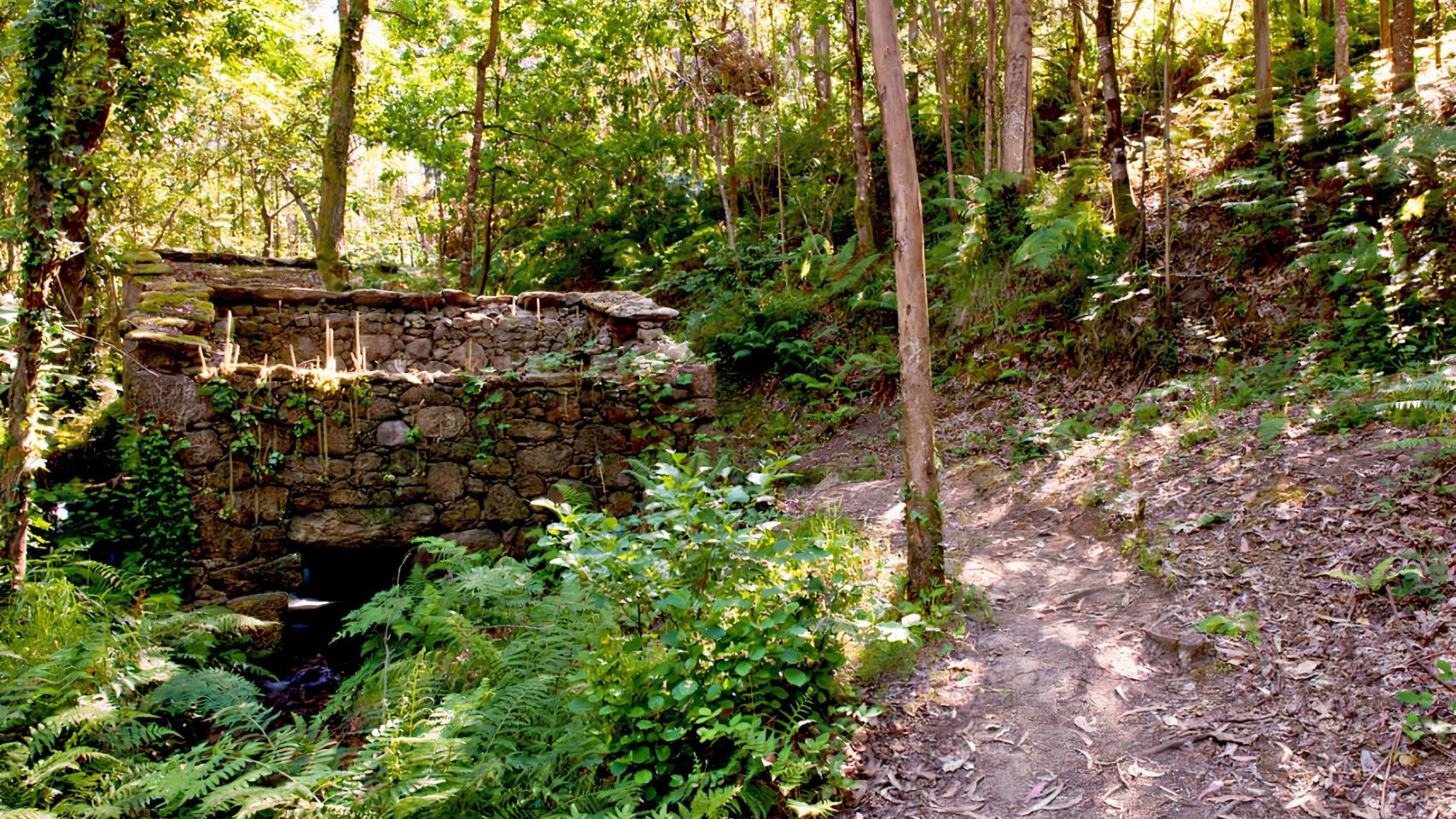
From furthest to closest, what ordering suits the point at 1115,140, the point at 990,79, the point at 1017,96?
1. the point at 990,79
2. the point at 1017,96
3. the point at 1115,140

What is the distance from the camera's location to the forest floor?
2980 mm

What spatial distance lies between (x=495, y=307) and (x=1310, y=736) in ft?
29.3

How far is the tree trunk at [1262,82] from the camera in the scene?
8.63 metres

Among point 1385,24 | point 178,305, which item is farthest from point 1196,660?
point 1385,24

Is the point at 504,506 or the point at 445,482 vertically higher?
the point at 445,482

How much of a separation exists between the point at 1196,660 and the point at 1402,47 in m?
7.60

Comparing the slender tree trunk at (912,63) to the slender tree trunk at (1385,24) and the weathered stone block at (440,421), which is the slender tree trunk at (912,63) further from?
the weathered stone block at (440,421)

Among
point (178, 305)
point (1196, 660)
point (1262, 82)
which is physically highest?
point (1262, 82)

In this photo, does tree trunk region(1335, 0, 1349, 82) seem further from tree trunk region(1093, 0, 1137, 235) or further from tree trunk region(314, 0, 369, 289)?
tree trunk region(314, 0, 369, 289)

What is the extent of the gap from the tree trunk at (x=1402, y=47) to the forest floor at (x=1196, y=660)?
467 centimetres

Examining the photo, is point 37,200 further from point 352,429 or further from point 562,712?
point 562,712

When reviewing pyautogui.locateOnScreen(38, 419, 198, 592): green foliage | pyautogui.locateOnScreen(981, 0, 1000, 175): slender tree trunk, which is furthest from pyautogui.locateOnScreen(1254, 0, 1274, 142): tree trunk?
pyautogui.locateOnScreen(38, 419, 198, 592): green foliage

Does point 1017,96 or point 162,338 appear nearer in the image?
point 162,338

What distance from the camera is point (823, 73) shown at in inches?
659
